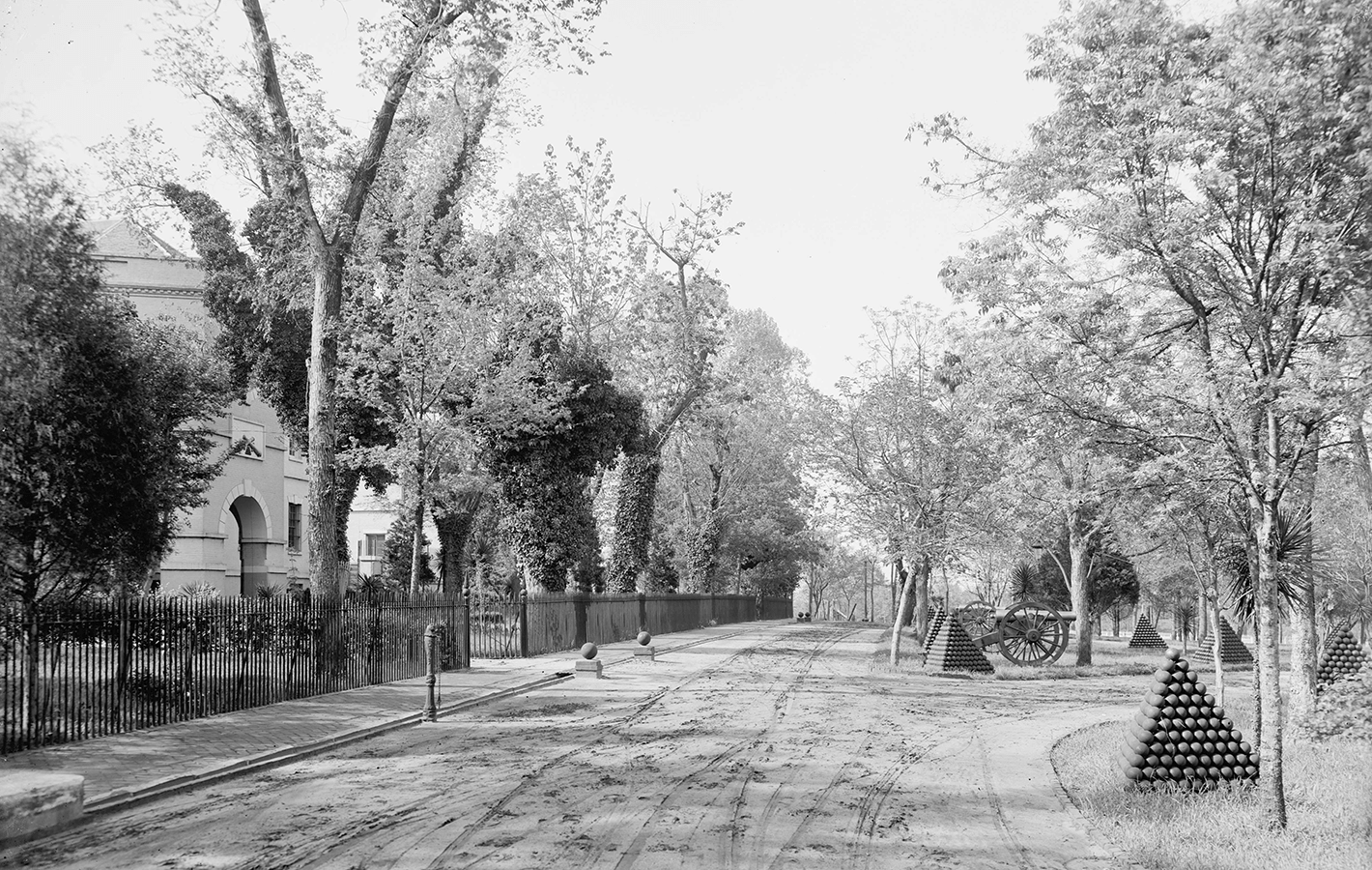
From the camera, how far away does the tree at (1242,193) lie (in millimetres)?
8305

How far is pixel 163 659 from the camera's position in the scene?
489 inches

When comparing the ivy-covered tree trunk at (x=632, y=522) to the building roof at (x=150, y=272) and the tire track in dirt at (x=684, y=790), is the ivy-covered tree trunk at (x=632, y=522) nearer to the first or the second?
the building roof at (x=150, y=272)

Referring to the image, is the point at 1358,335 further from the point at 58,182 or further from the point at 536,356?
the point at 536,356

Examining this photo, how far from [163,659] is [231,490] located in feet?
74.7

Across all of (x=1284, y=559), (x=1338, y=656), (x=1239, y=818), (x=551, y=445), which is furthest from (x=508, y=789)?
(x=551, y=445)

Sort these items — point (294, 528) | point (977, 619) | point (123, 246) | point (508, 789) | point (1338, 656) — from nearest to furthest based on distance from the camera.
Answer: point (508, 789) < point (1338, 656) < point (977, 619) < point (123, 246) < point (294, 528)

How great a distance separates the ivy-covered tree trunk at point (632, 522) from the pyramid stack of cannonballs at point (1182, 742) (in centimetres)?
2683

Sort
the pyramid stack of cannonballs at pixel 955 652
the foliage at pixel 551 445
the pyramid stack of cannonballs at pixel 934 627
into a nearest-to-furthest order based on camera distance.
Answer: the pyramid stack of cannonballs at pixel 955 652 < the pyramid stack of cannonballs at pixel 934 627 < the foliage at pixel 551 445

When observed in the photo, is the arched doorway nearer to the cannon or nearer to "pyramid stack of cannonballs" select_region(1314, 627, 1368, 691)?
the cannon

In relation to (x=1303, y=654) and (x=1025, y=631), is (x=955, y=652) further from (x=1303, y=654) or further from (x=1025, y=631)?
(x=1303, y=654)

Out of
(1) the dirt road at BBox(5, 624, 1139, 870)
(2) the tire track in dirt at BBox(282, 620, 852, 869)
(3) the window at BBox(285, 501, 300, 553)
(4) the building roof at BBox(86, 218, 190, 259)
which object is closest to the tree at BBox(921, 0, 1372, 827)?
(1) the dirt road at BBox(5, 624, 1139, 870)

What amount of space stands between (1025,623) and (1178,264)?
54.1 feet

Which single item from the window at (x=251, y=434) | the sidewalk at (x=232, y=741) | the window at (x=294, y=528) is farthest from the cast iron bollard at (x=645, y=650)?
the window at (x=294, y=528)

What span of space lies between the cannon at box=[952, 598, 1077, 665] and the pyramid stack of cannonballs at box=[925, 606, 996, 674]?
94cm
